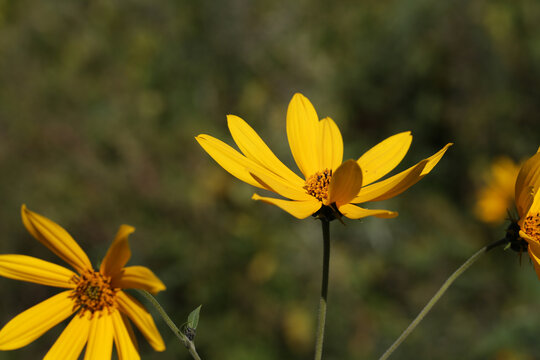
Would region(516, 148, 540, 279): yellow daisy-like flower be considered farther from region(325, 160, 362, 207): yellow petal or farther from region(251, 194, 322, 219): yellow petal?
region(251, 194, 322, 219): yellow petal

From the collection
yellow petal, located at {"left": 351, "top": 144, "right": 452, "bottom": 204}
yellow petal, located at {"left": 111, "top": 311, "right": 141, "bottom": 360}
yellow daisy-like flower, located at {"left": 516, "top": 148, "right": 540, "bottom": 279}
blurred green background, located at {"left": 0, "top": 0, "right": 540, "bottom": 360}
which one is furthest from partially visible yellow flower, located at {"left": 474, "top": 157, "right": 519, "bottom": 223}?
yellow petal, located at {"left": 111, "top": 311, "right": 141, "bottom": 360}

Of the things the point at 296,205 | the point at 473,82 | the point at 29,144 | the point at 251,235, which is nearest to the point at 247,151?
the point at 296,205

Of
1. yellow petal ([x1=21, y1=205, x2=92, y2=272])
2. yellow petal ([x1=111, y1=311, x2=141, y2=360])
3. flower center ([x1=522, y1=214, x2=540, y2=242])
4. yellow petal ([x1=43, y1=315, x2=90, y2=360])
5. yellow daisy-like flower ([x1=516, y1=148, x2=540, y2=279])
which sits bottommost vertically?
flower center ([x1=522, y1=214, x2=540, y2=242])

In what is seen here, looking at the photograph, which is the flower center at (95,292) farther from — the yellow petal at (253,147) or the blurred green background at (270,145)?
the blurred green background at (270,145)

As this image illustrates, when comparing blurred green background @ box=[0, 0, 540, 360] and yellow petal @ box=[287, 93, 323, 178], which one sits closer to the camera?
yellow petal @ box=[287, 93, 323, 178]

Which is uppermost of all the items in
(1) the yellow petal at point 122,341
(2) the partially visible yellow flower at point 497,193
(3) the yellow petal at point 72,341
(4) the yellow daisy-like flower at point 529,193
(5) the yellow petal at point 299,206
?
(5) the yellow petal at point 299,206

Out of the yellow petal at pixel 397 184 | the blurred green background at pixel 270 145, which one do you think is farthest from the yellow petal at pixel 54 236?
the blurred green background at pixel 270 145

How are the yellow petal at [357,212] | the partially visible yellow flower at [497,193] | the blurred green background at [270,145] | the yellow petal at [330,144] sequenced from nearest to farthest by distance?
the yellow petal at [357,212] < the yellow petal at [330,144] < the blurred green background at [270,145] < the partially visible yellow flower at [497,193]
